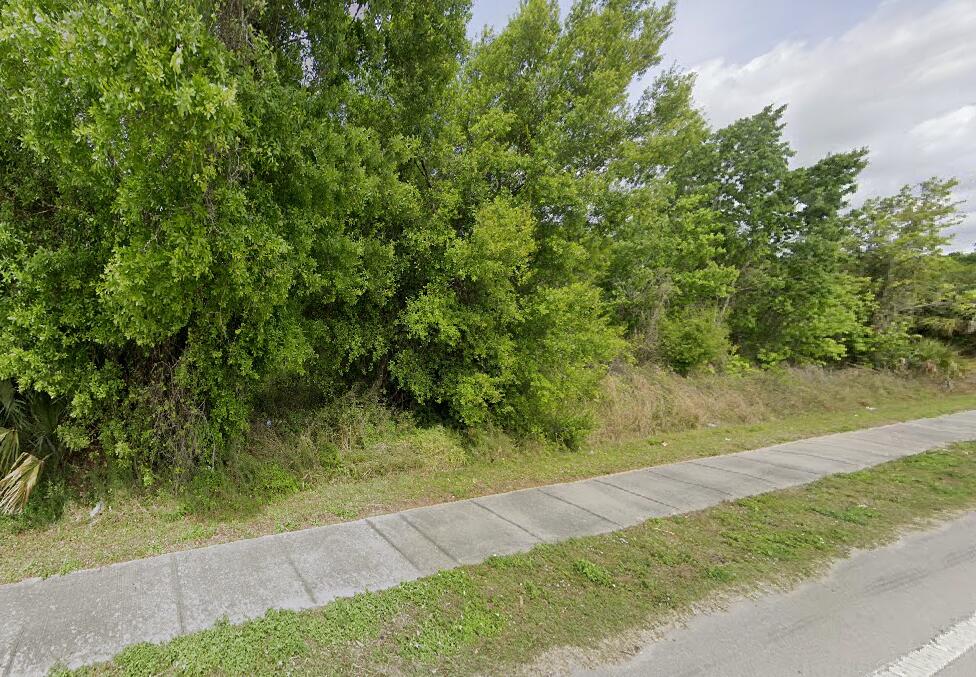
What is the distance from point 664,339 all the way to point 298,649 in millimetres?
12139

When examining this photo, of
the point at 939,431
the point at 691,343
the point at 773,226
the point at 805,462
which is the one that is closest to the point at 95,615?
the point at 805,462

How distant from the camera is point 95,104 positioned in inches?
118

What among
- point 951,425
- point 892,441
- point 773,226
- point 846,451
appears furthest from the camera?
point 773,226

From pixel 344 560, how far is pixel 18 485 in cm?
285

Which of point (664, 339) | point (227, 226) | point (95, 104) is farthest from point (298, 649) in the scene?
point (664, 339)

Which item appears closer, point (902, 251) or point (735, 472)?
point (735, 472)

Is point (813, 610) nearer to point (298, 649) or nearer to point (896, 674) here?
point (896, 674)

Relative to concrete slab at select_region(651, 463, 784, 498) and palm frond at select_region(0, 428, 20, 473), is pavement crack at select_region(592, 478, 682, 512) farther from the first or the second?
palm frond at select_region(0, 428, 20, 473)

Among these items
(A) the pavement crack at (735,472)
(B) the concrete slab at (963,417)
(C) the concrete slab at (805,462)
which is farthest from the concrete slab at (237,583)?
(B) the concrete slab at (963,417)

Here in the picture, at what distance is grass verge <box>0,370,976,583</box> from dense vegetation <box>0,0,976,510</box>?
39cm

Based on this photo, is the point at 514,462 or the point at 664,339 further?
the point at 664,339

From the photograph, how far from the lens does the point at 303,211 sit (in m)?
4.28

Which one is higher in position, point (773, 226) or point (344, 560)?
point (773, 226)

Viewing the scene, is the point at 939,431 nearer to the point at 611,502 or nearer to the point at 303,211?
the point at 611,502
